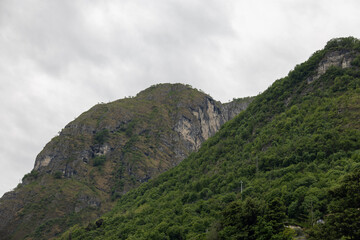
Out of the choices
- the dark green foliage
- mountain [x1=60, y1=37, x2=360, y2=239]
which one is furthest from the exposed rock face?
the dark green foliage

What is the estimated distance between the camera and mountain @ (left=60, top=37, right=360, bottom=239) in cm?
7138

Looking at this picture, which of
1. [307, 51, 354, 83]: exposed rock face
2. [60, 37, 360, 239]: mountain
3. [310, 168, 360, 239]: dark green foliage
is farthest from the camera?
[307, 51, 354, 83]: exposed rock face

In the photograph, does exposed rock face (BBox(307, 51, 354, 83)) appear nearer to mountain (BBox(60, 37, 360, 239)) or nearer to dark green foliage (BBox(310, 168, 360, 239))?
mountain (BBox(60, 37, 360, 239))

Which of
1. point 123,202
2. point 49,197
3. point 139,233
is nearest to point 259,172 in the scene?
point 139,233

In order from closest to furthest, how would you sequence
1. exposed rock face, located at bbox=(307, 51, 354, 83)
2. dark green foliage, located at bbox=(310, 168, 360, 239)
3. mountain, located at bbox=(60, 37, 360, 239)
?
dark green foliage, located at bbox=(310, 168, 360, 239) → mountain, located at bbox=(60, 37, 360, 239) → exposed rock face, located at bbox=(307, 51, 354, 83)

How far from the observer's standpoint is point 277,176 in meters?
107

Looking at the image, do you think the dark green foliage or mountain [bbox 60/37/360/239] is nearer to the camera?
the dark green foliage

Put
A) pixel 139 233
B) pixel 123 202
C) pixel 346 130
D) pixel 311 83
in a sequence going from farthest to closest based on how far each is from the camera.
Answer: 1. pixel 123 202
2. pixel 311 83
3. pixel 139 233
4. pixel 346 130

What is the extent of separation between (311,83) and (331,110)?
29.2m

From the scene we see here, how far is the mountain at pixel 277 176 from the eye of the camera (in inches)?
2810

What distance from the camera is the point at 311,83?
5723 inches

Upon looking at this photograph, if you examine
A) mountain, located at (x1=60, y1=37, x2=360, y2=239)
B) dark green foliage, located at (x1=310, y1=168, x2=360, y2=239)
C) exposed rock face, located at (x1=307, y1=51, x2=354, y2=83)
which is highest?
exposed rock face, located at (x1=307, y1=51, x2=354, y2=83)

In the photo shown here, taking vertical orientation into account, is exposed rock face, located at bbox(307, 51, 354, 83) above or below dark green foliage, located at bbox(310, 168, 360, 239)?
above

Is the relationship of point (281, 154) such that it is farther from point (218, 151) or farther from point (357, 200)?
point (357, 200)
